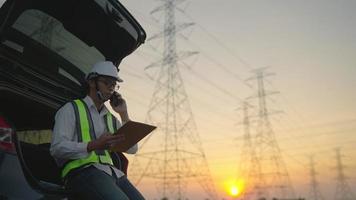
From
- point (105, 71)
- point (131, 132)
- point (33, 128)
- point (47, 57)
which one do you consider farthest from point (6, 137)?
point (33, 128)

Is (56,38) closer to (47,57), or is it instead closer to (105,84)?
(47,57)

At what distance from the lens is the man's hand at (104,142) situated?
263 cm

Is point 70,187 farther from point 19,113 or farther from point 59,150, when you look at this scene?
point 19,113

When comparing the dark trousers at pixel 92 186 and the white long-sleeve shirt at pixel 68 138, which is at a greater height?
the white long-sleeve shirt at pixel 68 138

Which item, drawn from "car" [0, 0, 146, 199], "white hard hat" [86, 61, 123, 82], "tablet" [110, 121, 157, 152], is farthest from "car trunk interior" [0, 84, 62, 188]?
"tablet" [110, 121, 157, 152]

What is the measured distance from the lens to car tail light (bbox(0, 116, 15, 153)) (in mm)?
2357

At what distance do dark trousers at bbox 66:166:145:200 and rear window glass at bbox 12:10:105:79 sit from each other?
1.06 meters

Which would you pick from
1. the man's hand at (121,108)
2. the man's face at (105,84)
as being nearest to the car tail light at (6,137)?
the man's face at (105,84)

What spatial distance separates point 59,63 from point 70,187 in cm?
113

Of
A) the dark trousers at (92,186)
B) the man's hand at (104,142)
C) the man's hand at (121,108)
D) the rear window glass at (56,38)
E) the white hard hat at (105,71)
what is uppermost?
the rear window glass at (56,38)

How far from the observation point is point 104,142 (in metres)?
2.62

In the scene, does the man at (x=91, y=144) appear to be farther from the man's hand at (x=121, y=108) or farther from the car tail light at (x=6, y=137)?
the car tail light at (x=6, y=137)

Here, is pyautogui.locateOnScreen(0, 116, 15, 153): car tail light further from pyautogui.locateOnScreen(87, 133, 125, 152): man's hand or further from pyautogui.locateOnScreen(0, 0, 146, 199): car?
pyautogui.locateOnScreen(87, 133, 125, 152): man's hand

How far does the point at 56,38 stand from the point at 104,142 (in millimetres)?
1079
